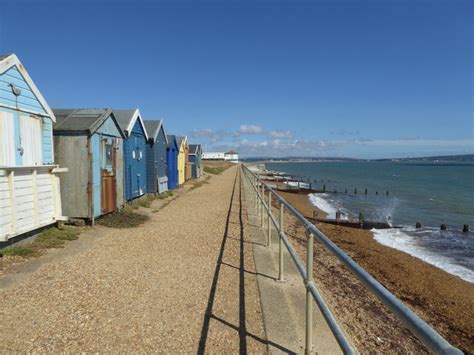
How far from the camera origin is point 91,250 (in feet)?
23.5

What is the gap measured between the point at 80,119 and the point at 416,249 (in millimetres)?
12390

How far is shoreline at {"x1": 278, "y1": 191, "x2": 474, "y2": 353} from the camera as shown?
246 inches

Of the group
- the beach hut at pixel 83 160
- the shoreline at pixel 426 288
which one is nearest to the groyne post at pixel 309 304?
the shoreline at pixel 426 288

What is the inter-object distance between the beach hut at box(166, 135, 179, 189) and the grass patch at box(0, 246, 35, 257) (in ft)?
46.0

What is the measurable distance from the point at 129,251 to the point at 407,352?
523 cm

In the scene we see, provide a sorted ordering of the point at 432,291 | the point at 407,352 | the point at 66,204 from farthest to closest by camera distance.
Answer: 1. the point at 66,204
2. the point at 432,291
3. the point at 407,352

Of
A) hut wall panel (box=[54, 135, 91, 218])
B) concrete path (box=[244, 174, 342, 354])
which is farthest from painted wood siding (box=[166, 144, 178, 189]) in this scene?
concrete path (box=[244, 174, 342, 354])

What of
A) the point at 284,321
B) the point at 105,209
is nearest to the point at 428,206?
the point at 105,209

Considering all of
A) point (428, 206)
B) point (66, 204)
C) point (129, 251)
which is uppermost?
point (66, 204)

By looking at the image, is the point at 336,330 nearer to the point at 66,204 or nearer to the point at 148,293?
the point at 148,293

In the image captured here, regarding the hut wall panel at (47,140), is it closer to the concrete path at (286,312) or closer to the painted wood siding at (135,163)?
the painted wood siding at (135,163)

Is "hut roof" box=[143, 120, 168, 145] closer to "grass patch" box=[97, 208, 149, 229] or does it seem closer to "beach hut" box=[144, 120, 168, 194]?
"beach hut" box=[144, 120, 168, 194]

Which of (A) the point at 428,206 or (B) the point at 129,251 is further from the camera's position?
(A) the point at 428,206

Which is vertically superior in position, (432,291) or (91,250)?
(91,250)
